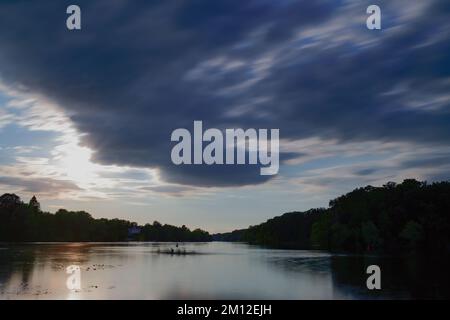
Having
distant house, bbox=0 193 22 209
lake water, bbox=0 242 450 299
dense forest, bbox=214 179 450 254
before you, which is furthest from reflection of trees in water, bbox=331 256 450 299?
distant house, bbox=0 193 22 209

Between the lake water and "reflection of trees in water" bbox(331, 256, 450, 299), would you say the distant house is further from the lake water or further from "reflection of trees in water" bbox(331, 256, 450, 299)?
"reflection of trees in water" bbox(331, 256, 450, 299)

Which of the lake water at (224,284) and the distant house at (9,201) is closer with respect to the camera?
the lake water at (224,284)

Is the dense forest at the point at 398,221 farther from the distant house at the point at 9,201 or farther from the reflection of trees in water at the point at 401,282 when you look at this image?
the distant house at the point at 9,201

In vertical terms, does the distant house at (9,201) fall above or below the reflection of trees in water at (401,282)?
above

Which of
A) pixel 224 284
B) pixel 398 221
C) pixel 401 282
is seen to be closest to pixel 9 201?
pixel 398 221

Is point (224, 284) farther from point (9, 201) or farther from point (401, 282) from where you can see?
point (9, 201)

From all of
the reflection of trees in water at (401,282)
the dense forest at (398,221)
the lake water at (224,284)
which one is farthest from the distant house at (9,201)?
the reflection of trees in water at (401,282)

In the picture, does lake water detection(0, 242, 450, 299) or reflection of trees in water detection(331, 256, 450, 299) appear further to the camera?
reflection of trees in water detection(331, 256, 450, 299)

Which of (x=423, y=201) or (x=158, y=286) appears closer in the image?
(x=158, y=286)

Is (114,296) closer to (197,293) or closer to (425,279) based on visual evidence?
(197,293)
